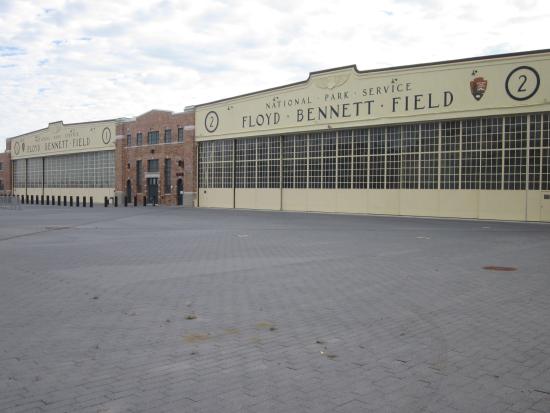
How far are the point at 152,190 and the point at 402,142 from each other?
92.5 feet

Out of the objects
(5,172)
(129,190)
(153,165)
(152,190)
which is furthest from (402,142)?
(5,172)

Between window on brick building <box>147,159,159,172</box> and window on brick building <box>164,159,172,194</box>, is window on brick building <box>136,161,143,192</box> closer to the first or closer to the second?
window on brick building <box>147,159,159,172</box>

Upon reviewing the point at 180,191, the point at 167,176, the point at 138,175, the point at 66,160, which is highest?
the point at 66,160

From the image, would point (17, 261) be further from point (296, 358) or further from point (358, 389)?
point (358, 389)

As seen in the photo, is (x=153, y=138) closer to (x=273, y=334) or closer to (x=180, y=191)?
(x=180, y=191)

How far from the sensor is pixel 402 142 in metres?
32.3

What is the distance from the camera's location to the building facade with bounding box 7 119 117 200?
58.2 m

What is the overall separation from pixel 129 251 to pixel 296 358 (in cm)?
967

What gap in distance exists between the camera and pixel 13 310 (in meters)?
7.22

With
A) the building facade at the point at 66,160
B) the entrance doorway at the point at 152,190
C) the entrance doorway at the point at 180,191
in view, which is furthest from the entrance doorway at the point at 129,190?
the entrance doorway at the point at 180,191

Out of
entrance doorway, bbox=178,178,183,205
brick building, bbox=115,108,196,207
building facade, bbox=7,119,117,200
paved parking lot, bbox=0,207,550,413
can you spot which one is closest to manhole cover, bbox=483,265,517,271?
paved parking lot, bbox=0,207,550,413

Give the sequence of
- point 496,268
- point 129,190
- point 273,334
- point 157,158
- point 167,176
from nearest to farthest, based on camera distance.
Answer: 1. point 273,334
2. point 496,268
3. point 167,176
4. point 157,158
5. point 129,190

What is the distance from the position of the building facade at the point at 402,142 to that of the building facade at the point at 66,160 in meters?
20.6

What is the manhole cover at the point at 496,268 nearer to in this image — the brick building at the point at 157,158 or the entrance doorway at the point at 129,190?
the brick building at the point at 157,158
